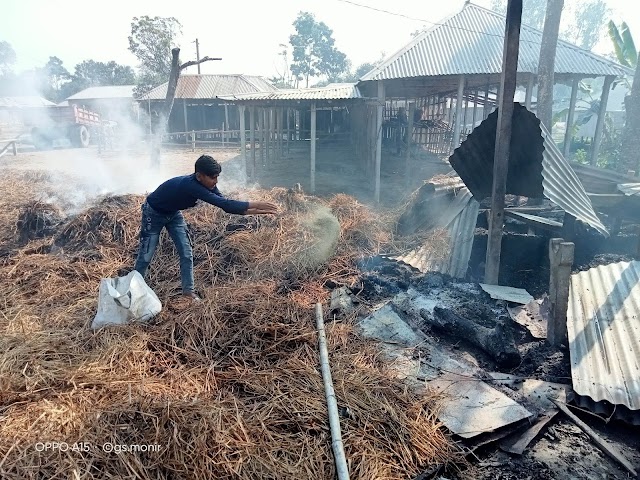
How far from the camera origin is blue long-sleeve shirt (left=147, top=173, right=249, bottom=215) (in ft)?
12.3

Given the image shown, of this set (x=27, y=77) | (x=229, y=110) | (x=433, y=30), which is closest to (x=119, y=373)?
(x=433, y=30)

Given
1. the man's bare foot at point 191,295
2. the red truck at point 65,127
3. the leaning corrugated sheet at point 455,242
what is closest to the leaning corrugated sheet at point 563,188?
the leaning corrugated sheet at point 455,242

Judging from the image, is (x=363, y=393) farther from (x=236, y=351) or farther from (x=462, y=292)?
(x=462, y=292)

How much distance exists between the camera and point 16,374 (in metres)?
2.85

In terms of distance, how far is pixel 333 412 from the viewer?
2631 mm

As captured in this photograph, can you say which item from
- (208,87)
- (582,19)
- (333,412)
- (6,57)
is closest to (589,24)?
(582,19)

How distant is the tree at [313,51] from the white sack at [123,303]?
4761cm

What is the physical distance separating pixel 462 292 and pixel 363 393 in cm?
234

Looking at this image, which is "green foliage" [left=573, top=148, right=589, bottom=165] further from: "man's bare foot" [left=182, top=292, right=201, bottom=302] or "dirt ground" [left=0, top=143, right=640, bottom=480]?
"man's bare foot" [left=182, top=292, right=201, bottom=302]

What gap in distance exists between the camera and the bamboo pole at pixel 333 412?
2289 mm

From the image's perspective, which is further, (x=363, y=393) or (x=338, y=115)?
(x=338, y=115)

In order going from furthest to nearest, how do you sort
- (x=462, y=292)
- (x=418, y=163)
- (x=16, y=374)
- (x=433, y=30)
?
(x=418, y=163) < (x=433, y=30) < (x=462, y=292) < (x=16, y=374)

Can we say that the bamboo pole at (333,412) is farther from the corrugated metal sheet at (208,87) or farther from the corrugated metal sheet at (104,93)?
the corrugated metal sheet at (104,93)

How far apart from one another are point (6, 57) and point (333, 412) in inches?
3158
